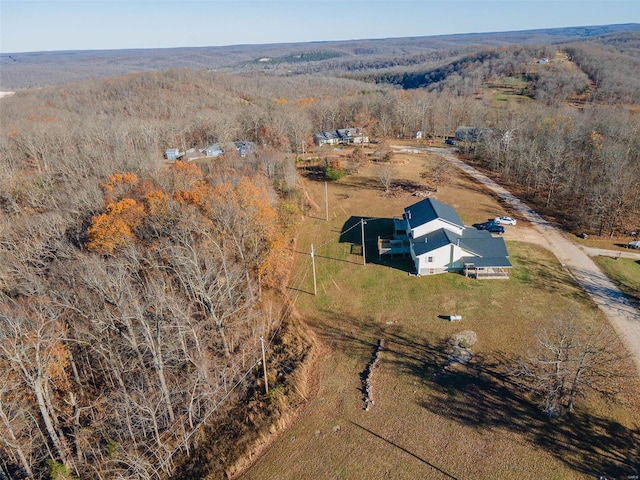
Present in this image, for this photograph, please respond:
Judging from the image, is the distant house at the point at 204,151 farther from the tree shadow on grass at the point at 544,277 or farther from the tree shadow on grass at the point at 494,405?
the tree shadow on grass at the point at 494,405

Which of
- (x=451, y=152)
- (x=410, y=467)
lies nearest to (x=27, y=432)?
(x=410, y=467)

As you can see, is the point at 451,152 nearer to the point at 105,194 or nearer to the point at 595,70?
the point at 105,194

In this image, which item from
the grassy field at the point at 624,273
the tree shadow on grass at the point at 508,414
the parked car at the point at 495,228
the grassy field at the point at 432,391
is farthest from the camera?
the parked car at the point at 495,228

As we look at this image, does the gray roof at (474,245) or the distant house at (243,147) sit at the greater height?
the distant house at (243,147)

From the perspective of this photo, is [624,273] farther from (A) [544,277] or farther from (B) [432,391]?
(B) [432,391]

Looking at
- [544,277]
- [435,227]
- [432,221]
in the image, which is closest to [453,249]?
[435,227]

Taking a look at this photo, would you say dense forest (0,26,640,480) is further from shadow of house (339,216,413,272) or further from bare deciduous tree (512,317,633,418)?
bare deciduous tree (512,317,633,418)

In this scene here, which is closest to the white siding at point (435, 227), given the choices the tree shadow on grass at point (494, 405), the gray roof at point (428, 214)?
the gray roof at point (428, 214)
